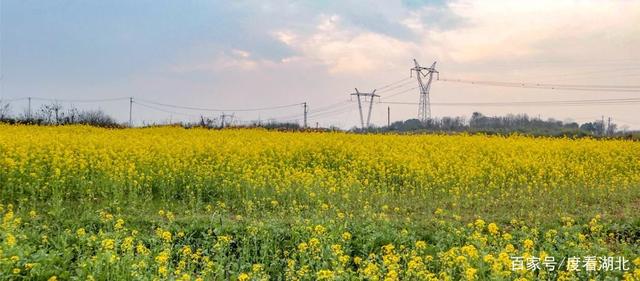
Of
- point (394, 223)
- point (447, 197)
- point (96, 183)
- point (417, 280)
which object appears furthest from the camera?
point (447, 197)

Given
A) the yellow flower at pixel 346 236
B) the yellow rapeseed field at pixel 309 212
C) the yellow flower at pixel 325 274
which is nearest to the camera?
the yellow flower at pixel 325 274

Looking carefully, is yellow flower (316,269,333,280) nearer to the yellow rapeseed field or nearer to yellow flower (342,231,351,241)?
the yellow rapeseed field

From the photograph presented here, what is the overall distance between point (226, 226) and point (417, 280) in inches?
124

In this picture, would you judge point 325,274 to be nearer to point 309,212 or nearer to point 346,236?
point 346,236

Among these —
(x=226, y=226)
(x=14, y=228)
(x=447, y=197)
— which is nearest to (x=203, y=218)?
(x=226, y=226)

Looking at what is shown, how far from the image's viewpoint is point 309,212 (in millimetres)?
9070

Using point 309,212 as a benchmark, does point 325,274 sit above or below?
above

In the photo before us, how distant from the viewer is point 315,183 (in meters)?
10.8

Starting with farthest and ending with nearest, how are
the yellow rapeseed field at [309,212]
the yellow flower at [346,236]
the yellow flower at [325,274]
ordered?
the yellow flower at [346,236] → the yellow rapeseed field at [309,212] → the yellow flower at [325,274]

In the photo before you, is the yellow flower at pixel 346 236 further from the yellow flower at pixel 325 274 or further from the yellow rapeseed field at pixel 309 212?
the yellow flower at pixel 325 274

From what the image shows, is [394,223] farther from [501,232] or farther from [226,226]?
[226,226]

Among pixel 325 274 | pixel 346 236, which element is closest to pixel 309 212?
pixel 346 236

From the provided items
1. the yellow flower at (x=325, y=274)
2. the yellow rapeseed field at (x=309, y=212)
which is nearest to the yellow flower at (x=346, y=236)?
the yellow rapeseed field at (x=309, y=212)

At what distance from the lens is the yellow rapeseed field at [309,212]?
5727 millimetres
